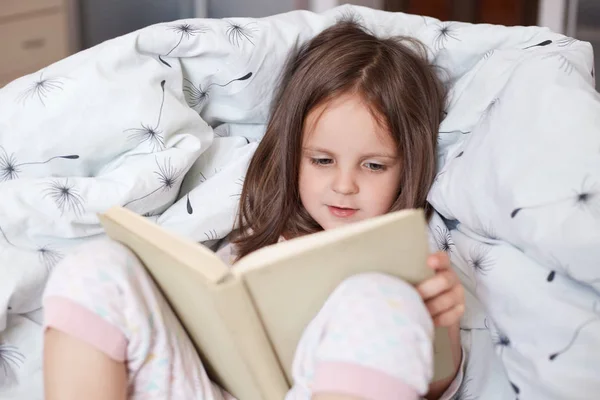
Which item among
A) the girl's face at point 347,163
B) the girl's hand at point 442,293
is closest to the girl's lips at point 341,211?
the girl's face at point 347,163

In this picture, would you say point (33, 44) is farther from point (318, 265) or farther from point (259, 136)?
point (318, 265)

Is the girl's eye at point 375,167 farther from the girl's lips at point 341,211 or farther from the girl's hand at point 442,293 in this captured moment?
the girl's hand at point 442,293

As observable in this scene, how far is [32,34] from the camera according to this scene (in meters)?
1.87

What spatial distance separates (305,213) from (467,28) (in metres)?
0.36

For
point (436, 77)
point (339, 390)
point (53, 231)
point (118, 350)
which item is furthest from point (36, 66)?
point (339, 390)

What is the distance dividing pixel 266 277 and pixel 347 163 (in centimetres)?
36

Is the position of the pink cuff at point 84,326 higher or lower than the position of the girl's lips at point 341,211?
higher

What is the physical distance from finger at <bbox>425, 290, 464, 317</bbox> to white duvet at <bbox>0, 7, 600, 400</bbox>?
4.6 inches

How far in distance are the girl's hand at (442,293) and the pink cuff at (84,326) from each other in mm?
284

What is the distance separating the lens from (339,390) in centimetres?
56

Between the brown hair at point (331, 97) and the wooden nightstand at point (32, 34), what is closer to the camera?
the brown hair at point (331, 97)

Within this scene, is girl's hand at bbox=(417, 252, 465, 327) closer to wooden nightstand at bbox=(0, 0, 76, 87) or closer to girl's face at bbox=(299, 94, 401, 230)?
girl's face at bbox=(299, 94, 401, 230)

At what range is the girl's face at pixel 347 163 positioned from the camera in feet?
2.98

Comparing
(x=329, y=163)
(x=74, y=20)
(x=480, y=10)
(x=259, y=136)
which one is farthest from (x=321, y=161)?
(x=480, y=10)
